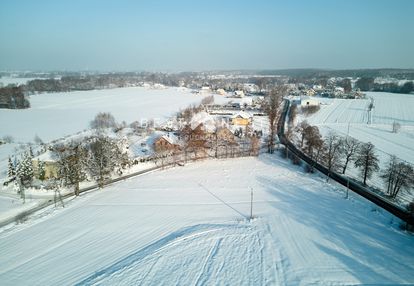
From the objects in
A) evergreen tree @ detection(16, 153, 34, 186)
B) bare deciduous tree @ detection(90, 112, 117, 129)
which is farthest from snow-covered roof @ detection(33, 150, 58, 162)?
bare deciduous tree @ detection(90, 112, 117, 129)

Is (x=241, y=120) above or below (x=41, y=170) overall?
above

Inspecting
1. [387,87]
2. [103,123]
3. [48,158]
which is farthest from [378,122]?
[387,87]

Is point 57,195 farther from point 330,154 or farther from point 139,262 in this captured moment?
point 330,154

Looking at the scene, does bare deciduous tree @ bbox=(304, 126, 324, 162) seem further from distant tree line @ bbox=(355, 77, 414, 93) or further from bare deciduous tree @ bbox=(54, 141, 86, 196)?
distant tree line @ bbox=(355, 77, 414, 93)

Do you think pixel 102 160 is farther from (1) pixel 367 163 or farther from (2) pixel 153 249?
(1) pixel 367 163

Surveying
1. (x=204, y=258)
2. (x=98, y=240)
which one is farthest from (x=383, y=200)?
(x=98, y=240)

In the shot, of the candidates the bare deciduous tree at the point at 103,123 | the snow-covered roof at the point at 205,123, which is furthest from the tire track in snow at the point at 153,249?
the bare deciduous tree at the point at 103,123
